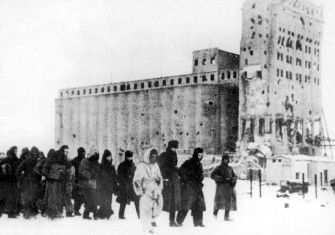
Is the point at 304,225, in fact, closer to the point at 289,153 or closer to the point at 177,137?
the point at 289,153

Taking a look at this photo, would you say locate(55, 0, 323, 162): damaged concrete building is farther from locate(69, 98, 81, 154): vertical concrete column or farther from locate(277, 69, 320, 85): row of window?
locate(69, 98, 81, 154): vertical concrete column

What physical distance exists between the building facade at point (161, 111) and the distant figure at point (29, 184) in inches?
1399

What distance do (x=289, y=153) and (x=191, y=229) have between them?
117 feet

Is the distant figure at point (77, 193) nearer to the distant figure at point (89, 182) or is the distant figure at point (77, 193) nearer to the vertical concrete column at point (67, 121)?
the distant figure at point (89, 182)

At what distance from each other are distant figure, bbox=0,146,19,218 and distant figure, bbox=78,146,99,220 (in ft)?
6.01

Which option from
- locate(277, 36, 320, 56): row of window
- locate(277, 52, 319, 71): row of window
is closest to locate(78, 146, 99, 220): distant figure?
locate(277, 52, 319, 71): row of window

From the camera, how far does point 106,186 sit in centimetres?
→ 1344

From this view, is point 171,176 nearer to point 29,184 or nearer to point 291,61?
point 29,184

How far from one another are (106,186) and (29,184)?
1841 mm

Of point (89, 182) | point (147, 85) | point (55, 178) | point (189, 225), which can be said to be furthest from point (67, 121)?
point (189, 225)

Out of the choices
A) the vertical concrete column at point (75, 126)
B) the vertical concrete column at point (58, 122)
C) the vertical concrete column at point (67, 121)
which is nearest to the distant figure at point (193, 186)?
the vertical concrete column at point (75, 126)

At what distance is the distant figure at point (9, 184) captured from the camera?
45.4 ft

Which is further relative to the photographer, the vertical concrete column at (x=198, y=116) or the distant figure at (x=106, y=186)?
the vertical concrete column at (x=198, y=116)

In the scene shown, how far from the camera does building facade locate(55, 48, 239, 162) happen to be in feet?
162
